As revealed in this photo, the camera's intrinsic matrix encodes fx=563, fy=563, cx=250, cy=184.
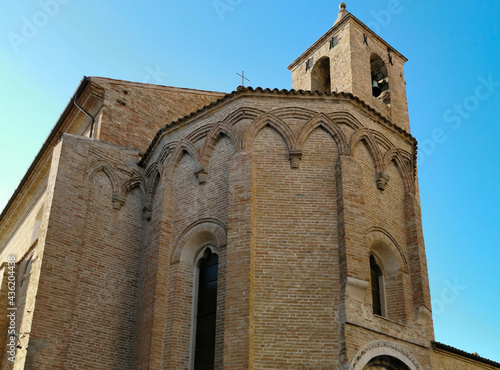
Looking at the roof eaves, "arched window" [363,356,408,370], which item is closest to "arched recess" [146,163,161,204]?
the roof eaves

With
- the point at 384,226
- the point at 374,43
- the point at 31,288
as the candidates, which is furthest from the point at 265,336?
the point at 374,43

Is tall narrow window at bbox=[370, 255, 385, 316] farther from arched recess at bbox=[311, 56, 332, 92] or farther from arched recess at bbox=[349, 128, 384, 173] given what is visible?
arched recess at bbox=[311, 56, 332, 92]

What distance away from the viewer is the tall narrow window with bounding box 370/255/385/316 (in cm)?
966

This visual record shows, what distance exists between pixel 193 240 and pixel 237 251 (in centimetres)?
142

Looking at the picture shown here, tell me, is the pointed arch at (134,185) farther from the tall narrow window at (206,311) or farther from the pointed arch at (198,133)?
the tall narrow window at (206,311)

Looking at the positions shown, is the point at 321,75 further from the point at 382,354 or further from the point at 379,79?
the point at 382,354

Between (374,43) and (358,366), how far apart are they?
8.49m

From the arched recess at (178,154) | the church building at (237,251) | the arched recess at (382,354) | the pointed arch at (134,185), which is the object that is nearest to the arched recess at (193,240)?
the church building at (237,251)

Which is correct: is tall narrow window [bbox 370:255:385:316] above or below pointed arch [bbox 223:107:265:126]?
below

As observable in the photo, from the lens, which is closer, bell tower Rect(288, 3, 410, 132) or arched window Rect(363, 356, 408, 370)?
arched window Rect(363, 356, 408, 370)

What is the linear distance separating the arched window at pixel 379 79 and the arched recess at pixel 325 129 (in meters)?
3.84

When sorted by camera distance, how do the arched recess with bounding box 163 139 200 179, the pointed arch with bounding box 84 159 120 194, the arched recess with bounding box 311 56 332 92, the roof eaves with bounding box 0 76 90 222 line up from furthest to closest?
1. the arched recess with bounding box 311 56 332 92
2. the roof eaves with bounding box 0 76 90 222
3. the pointed arch with bounding box 84 159 120 194
4. the arched recess with bounding box 163 139 200 179

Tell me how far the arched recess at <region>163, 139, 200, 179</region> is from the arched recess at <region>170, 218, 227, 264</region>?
1316 mm

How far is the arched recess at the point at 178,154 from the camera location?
10.7 meters
